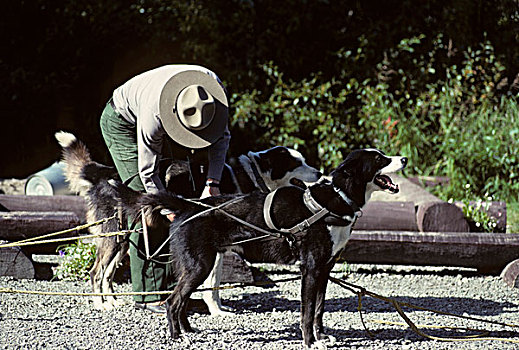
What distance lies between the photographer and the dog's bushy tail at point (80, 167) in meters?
4.97

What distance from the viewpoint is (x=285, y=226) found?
409 centimetres

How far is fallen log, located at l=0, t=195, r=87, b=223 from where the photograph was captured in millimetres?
6551

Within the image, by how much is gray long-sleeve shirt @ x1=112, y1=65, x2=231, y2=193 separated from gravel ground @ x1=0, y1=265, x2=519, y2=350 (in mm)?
967

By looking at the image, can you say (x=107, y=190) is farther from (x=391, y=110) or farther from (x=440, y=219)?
(x=391, y=110)

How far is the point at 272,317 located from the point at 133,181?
1.36 meters

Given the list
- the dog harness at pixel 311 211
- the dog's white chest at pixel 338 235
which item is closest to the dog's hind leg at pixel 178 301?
the dog harness at pixel 311 211

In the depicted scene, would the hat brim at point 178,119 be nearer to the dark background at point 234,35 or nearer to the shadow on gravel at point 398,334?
the shadow on gravel at point 398,334

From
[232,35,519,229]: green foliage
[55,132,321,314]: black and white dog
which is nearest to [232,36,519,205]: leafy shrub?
[232,35,519,229]: green foliage

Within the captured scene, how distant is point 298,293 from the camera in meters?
5.52

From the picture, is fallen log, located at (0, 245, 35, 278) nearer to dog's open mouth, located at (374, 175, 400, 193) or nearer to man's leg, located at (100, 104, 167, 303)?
man's leg, located at (100, 104, 167, 303)

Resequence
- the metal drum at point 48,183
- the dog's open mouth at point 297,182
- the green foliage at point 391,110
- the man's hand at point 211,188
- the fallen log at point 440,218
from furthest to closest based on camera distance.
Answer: the green foliage at point 391,110, the metal drum at point 48,183, the fallen log at point 440,218, the dog's open mouth at point 297,182, the man's hand at point 211,188

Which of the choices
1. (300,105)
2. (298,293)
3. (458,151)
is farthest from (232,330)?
(300,105)

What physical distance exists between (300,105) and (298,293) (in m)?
4.67

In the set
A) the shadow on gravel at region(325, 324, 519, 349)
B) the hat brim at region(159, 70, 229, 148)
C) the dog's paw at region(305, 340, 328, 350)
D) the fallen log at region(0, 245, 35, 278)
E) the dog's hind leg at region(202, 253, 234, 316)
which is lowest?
the shadow on gravel at region(325, 324, 519, 349)
